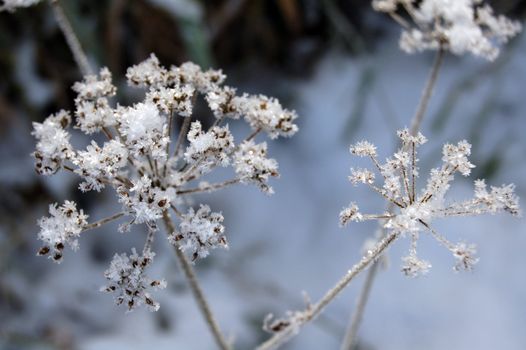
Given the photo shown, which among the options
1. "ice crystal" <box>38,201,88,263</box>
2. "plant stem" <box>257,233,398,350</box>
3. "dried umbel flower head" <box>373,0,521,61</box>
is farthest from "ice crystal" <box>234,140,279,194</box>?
"dried umbel flower head" <box>373,0,521,61</box>

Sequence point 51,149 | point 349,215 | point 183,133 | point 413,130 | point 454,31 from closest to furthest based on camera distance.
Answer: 1. point 349,215
2. point 51,149
3. point 183,133
4. point 413,130
5. point 454,31

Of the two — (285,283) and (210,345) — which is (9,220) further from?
(285,283)

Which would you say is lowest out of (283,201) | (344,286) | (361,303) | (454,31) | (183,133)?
(344,286)

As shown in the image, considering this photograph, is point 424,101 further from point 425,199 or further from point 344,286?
point 344,286

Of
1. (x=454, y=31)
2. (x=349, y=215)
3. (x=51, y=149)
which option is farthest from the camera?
(x=454, y=31)

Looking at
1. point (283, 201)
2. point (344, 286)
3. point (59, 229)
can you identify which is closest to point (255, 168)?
point (344, 286)

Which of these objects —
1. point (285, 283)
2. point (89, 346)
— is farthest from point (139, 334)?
point (285, 283)

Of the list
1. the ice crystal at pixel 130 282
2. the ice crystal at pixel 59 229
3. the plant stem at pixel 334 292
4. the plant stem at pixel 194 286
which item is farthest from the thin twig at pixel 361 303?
the ice crystal at pixel 59 229
